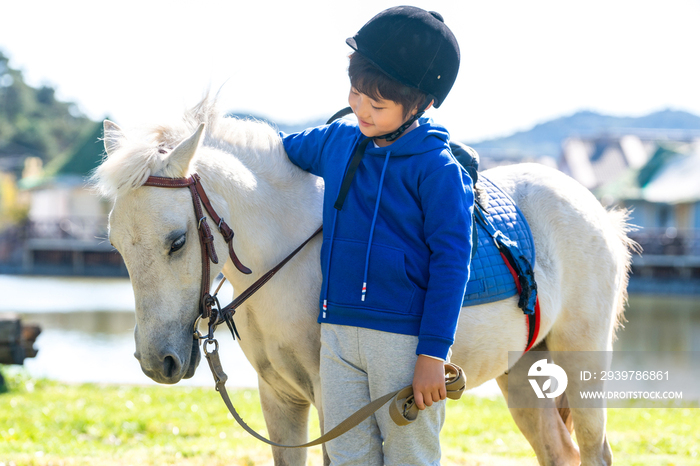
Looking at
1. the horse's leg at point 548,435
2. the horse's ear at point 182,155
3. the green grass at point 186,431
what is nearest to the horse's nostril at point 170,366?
the horse's ear at point 182,155

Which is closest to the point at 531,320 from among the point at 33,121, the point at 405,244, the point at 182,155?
the point at 405,244

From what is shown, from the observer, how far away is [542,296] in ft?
8.20

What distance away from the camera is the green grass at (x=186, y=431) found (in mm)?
3979

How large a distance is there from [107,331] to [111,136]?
35.2ft

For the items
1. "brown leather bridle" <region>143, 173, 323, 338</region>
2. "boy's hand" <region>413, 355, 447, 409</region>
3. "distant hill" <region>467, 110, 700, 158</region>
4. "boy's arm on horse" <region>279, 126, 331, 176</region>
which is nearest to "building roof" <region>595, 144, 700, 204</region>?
"boy's arm on horse" <region>279, 126, 331, 176</region>

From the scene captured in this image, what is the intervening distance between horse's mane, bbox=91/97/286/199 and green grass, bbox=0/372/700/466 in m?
2.55

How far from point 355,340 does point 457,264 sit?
1.34 ft

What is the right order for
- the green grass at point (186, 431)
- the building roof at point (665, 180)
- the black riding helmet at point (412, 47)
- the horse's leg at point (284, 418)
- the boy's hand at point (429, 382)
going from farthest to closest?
the building roof at point (665, 180) < the green grass at point (186, 431) < the horse's leg at point (284, 418) < the black riding helmet at point (412, 47) < the boy's hand at point (429, 382)

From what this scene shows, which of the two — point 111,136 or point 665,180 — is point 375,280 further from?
point 665,180

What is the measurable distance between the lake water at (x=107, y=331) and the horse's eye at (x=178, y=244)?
20.0 ft

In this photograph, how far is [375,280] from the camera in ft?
5.78

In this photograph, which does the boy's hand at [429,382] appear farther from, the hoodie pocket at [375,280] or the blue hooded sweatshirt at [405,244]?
the hoodie pocket at [375,280]

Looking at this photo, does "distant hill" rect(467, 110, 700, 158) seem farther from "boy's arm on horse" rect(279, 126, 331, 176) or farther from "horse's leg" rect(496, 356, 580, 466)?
"boy's arm on horse" rect(279, 126, 331, 176)

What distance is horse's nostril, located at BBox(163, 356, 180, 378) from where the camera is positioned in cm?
178
